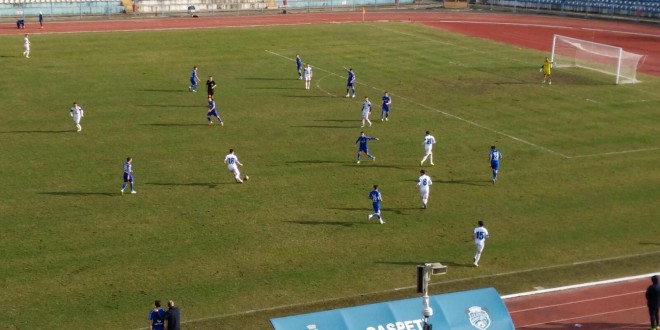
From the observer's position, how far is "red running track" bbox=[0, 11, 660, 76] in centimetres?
7412

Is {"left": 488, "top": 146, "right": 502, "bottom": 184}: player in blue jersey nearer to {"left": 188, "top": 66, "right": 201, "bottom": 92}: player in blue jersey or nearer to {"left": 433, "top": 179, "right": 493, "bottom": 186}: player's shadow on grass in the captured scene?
{"left": 433, "top": 179, "right": 493, "bottom": 186}: player's shadow on grass

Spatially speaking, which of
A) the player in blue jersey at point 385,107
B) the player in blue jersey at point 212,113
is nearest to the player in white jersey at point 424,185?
the player in blue jersey at point 385,107

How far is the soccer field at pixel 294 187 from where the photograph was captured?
85.3 ft

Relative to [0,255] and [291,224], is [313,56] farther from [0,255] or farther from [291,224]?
[0,255]

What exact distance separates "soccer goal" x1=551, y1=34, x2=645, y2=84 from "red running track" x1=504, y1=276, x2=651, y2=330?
111 ft

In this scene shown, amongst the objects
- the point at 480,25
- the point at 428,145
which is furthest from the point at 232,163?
the point at 480,25

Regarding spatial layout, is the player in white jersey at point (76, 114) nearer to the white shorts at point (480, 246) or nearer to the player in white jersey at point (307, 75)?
the player in white jersey at point (307, 75)

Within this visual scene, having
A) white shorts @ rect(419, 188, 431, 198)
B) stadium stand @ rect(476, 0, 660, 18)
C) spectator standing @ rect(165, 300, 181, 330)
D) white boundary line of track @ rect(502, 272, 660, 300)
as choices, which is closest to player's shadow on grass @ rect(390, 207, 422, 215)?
white shorts @ rect(419, 188, 431, 198)

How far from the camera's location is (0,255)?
2727cm

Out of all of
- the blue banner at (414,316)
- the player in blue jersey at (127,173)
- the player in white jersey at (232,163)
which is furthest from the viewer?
the player in white jersey at (232,163)

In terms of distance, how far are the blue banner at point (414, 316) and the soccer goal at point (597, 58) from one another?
1529 inches

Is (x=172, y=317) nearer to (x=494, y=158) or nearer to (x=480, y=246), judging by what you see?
(x=480, y=246)

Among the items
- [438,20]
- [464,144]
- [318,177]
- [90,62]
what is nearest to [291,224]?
[318,177]

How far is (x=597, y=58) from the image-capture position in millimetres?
60688
